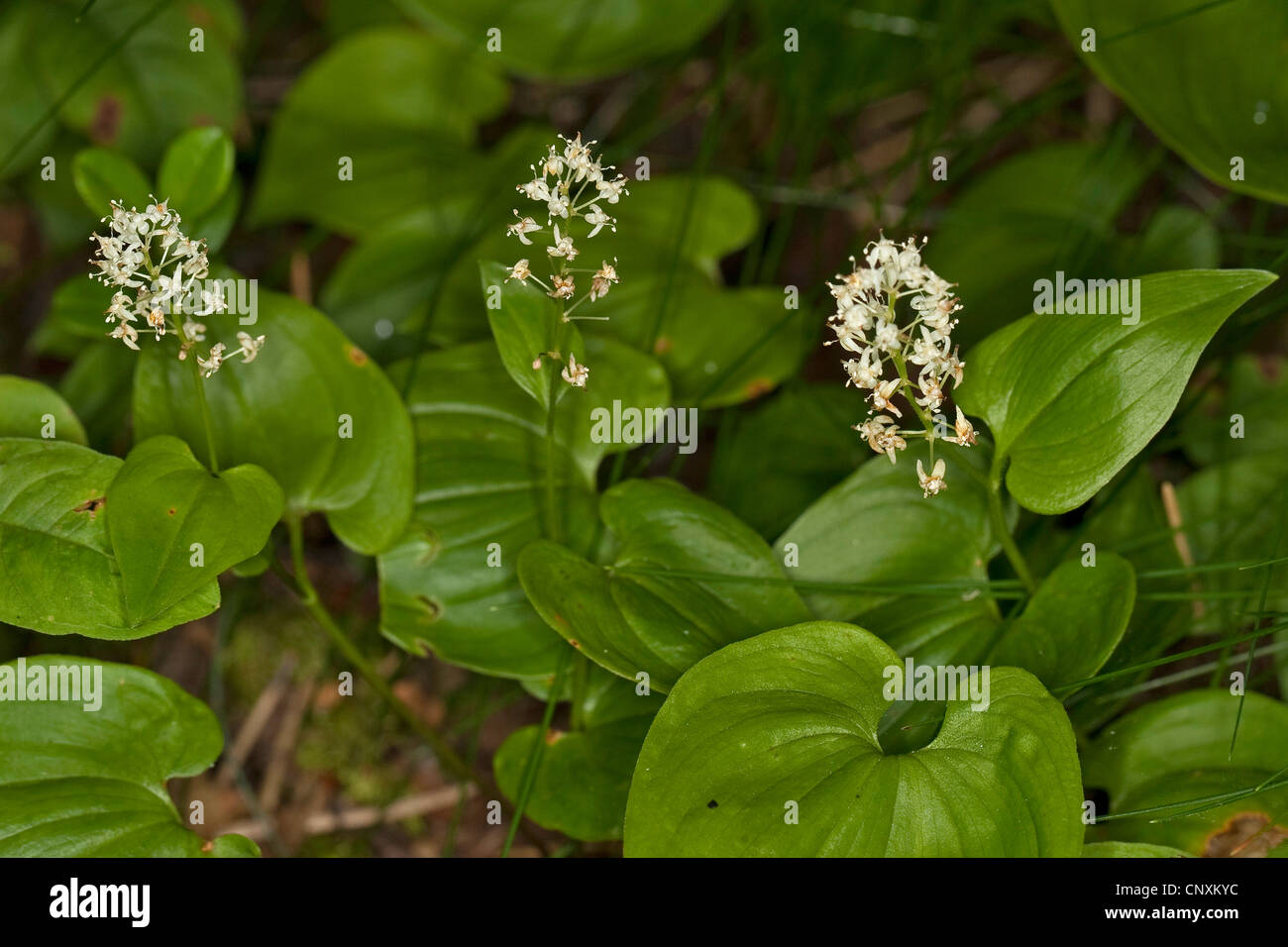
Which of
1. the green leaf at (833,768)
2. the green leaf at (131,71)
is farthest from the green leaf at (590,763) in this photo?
the green leaf at (131,71)

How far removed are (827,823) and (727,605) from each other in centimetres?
42

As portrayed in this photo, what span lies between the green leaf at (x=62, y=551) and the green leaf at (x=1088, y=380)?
4.36ft

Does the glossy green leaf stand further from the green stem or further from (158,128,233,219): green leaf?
(158,128,233,219): green leaf

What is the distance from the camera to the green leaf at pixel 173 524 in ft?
5.03

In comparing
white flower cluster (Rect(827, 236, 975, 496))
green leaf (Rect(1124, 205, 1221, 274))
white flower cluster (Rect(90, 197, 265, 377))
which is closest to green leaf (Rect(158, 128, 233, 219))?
white flower cluster (Rect(90, 197, 265, 377))

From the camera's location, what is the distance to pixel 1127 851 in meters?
1.64

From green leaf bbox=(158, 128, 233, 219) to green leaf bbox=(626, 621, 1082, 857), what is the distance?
53.1 inches

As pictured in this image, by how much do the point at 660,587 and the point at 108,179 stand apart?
139 centimetres

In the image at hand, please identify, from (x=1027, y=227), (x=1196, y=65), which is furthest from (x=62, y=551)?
(x=1196, y=65)

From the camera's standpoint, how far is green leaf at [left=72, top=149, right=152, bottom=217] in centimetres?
194

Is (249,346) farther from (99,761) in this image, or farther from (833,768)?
(833,768)

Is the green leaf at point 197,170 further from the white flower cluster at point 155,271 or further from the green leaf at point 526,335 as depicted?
the green leaf at point 526,335

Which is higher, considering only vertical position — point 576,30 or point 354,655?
point 576,30

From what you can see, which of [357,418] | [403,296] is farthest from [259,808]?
[403,296]
